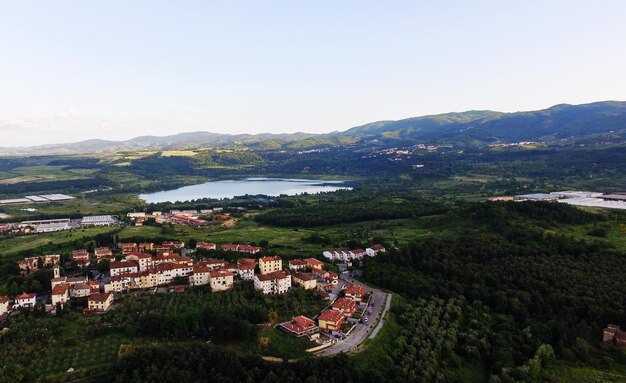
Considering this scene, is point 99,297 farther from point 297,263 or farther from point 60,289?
point 297,263

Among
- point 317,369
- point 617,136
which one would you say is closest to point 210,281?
point 317,369

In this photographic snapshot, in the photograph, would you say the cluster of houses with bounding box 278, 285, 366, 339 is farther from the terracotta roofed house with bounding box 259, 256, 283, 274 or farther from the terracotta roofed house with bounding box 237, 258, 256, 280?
the terracotta roofed house with bounding box 237, 258, 256, 280

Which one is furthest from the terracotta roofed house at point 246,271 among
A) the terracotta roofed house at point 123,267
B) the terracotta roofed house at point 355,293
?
the terracotta roofed house at point 123,267

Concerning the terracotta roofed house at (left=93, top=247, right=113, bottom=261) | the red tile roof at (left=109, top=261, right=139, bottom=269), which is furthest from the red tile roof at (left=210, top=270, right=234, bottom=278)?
the terracotta roofed house at (left=93, top=247, right=113, bottom=261)

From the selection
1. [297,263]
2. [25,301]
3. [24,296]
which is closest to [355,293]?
[297,263]

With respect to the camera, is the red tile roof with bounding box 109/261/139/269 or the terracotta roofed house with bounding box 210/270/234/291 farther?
the red tile roof with bounding box 109/261/139/269

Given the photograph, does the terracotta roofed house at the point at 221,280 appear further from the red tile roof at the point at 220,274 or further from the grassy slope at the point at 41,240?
the grassy slope at the point at 41,240
